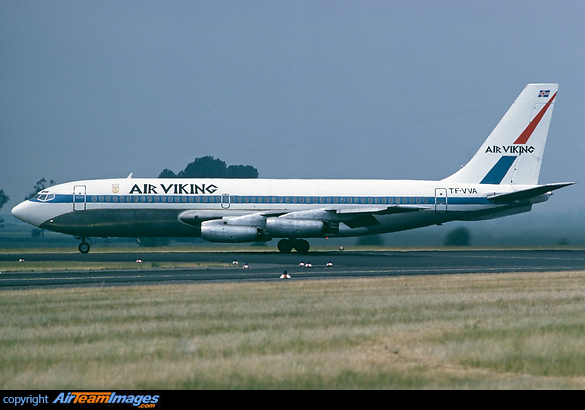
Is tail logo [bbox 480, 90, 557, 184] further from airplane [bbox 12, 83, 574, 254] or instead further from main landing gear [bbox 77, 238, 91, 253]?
main landing gear [bbox 77, 238, 91, 253]

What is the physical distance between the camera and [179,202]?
46.0 metres

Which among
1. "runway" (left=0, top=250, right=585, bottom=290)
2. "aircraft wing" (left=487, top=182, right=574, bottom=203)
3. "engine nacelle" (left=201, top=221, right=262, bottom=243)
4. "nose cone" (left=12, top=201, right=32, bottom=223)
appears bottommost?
"runway" (left=0, top=250, right=585, bottom=290)

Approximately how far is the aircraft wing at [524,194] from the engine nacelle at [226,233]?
16.0m

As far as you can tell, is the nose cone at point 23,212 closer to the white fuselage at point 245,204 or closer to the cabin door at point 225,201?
the white fuselage at point 245,204

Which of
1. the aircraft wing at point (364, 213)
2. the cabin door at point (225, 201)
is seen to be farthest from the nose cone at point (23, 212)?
the aircraft wing at point (364, 213)

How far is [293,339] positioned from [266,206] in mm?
33993

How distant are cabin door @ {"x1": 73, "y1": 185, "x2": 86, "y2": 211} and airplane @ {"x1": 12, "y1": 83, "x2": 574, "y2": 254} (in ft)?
0.21

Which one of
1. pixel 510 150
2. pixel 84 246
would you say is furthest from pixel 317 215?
pixel 84 246

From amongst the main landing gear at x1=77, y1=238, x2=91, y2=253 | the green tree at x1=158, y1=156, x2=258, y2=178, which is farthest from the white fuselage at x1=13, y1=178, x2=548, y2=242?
the green tree at x1=158, y1=156, x2=258, y2=178

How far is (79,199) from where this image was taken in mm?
46062
